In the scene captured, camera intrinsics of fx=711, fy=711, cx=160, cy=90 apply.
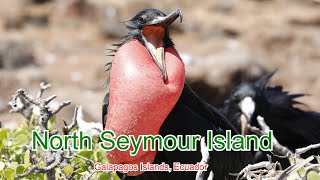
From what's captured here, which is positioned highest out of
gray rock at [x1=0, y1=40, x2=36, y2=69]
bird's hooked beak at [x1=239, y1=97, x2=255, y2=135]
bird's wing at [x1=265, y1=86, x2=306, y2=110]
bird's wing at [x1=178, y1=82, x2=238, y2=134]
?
bird's wing at [x1=178, y1=82, x2=238, y2=134]

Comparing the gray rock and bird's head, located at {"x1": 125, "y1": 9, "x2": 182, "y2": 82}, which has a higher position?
bird's head, located at {"x1": 125, "y1": 9, "x2": 182, "y2": 82}

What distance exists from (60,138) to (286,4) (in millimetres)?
7812

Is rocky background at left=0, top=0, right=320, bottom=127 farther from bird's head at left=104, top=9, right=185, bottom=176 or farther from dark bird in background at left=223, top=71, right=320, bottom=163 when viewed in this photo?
bird's head at left=104, top=9, right=185, bottom=176

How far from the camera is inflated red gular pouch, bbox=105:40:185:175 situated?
90.1 inches

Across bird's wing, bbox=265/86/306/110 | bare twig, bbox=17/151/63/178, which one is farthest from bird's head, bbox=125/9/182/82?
bird's wing, bbox=265/86/306/110

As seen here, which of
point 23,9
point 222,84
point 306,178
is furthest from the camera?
point 23,9

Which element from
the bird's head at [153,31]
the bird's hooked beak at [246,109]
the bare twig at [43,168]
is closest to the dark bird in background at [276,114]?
the bird's hooked beak at [246,109]

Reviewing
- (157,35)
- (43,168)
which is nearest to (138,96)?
(157,35)

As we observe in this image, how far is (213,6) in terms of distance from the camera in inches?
384

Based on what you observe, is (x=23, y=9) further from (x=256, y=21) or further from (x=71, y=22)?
(x=256, y=21)

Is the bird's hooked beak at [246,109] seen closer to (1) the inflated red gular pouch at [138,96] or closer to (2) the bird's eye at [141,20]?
(2) the bird's eye at [141,20]

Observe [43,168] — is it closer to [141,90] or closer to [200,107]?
[141,90]

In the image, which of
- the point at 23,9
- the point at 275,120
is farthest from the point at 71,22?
the point at 275,120

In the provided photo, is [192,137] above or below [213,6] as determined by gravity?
above
